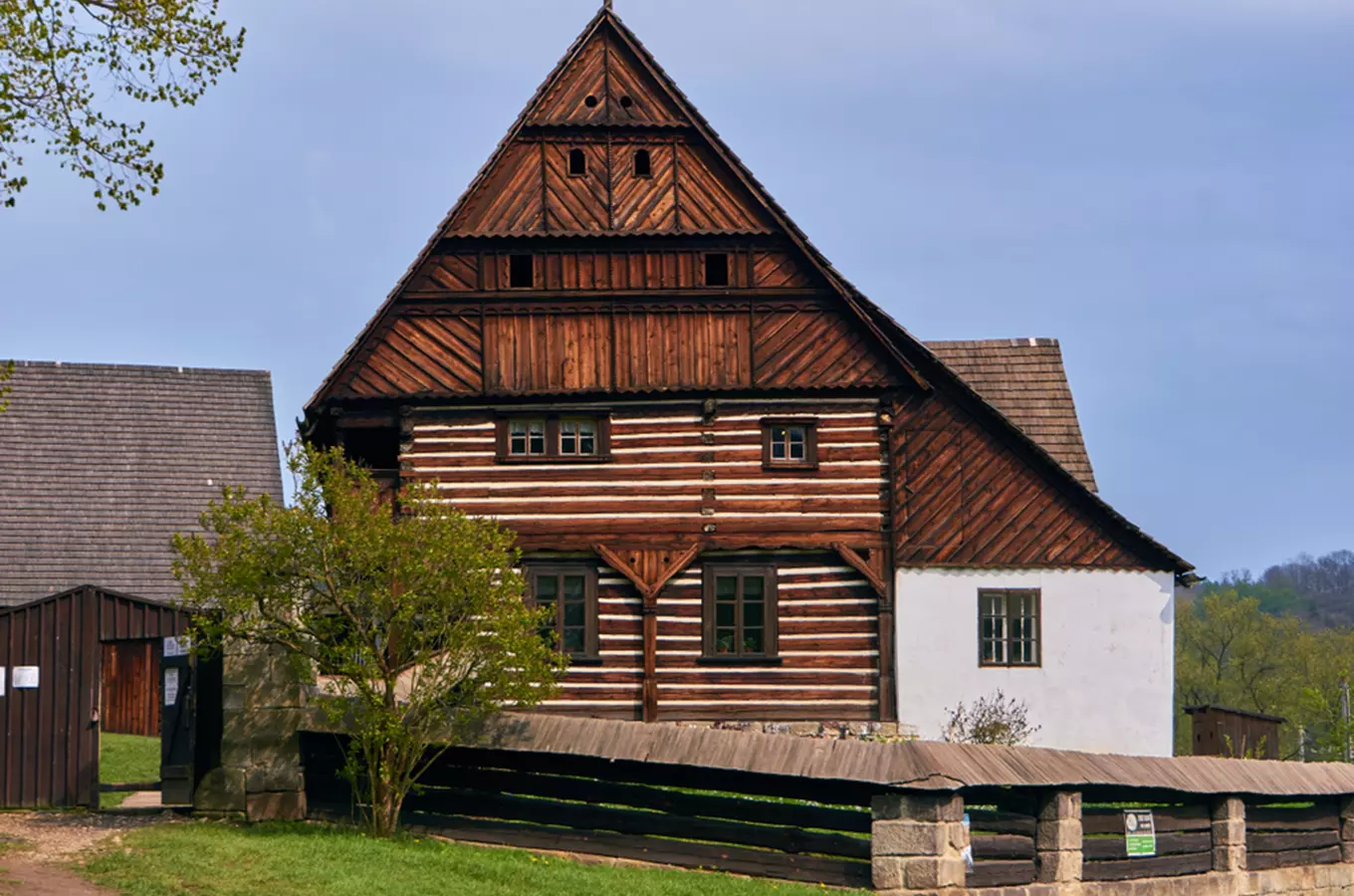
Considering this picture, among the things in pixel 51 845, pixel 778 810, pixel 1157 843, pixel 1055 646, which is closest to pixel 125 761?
pixel 51 845

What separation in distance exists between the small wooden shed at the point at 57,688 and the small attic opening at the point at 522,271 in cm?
906

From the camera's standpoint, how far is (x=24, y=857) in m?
17.8

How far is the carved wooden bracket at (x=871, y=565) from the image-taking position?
94.5 ft

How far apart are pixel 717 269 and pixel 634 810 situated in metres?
11.8

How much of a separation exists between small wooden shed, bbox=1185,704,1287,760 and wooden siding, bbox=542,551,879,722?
662 centimetres

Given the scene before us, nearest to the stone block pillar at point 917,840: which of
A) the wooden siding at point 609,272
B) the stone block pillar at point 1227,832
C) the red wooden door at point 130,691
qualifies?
the stone block pillar at point 1227,832

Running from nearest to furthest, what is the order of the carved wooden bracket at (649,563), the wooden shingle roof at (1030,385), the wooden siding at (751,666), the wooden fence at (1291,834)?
the wooden fence at (1291,834)
the carved wooden bracket at (649,563)
the wooden siding at (751,666)
the wooden shingle roof at (1030,385)

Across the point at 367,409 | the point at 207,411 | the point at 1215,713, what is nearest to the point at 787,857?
the point at 367,409

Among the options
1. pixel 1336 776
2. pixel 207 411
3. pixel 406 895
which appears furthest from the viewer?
pixel 207 411

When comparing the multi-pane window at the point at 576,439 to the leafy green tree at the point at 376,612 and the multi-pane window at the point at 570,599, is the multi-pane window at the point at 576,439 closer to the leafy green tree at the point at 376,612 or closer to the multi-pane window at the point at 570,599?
the multi-pane window at the point at 570,599

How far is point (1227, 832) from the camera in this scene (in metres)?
22.4

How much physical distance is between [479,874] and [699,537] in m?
11.6

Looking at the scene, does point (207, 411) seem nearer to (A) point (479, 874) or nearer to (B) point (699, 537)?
(B) point (699, 537)

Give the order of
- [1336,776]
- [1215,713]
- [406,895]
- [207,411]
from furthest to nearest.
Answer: [207,411]
[1215,713]
[1336,776]
[406,895]
